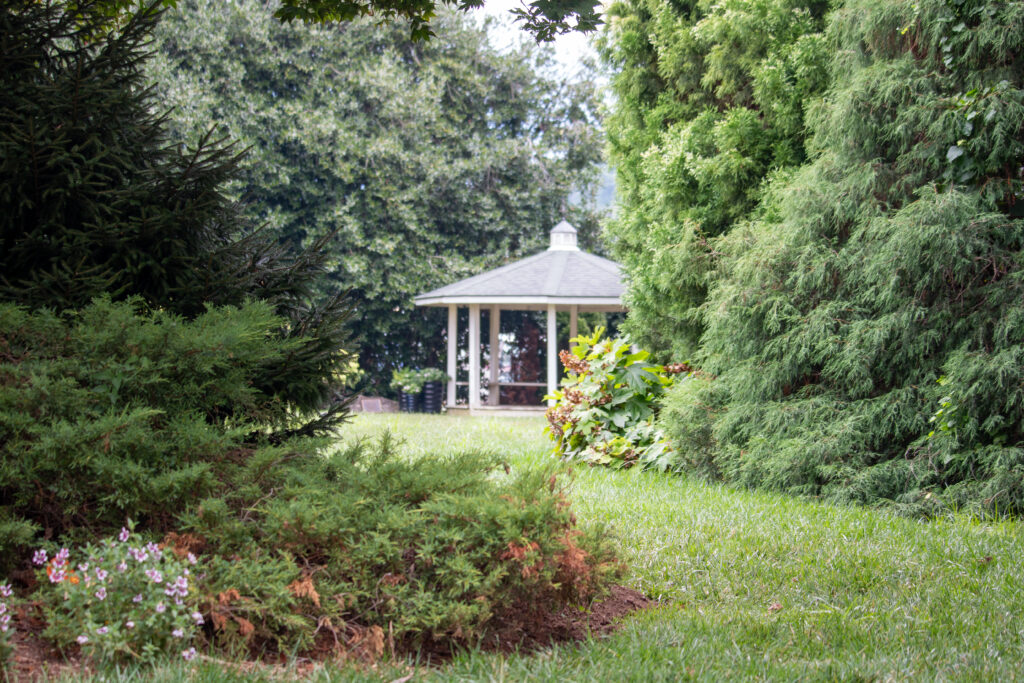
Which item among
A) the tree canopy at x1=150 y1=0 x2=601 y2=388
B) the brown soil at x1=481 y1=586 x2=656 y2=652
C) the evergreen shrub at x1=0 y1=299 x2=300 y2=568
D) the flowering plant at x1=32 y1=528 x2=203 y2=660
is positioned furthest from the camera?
the tree canopy at x1=150 y1=0 x2=601 y2=388

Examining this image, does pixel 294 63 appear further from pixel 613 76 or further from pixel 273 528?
pixel 273 528

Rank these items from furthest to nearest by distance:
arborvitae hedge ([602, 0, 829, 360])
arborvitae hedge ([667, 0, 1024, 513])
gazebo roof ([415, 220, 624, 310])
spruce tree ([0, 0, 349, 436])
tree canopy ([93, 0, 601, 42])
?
gazebo roof ([415, 220, 624, 310]) < arborvitae hedge ([602, 0, 829, 360]) < arborvitae hedge ([667, 0, 1024, 513]) < tree canopy ([93, 0, 601, 42]) < spruce tree ([0, 0, 349, 436])

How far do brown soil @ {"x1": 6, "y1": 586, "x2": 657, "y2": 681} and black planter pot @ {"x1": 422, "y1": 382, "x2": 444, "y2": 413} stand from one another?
16.3 metres

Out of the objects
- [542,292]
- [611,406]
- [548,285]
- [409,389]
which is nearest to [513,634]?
[611,406]

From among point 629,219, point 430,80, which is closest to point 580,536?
point 629,219

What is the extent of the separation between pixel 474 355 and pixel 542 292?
235 cm

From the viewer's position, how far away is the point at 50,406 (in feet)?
9.84

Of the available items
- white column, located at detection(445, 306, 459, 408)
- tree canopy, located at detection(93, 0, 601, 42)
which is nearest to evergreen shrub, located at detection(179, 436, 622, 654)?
tree canopy, located at detection(93, 0, 601, 42)

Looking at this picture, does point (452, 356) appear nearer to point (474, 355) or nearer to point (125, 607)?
point (474, 355)

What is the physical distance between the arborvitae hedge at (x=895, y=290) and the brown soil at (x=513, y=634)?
107 inches

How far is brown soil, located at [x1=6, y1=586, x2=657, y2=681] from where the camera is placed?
249 cm

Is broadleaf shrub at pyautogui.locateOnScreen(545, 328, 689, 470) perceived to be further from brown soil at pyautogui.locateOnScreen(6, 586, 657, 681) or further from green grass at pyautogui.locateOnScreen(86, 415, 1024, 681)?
brown soil at pyautogui.locateOnScreen(6, 586, 657, 681)

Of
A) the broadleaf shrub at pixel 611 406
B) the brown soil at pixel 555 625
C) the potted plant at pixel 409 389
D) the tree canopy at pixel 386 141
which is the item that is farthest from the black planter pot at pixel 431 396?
the brown soil at pixel 555 625

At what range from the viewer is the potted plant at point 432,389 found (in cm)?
1986
